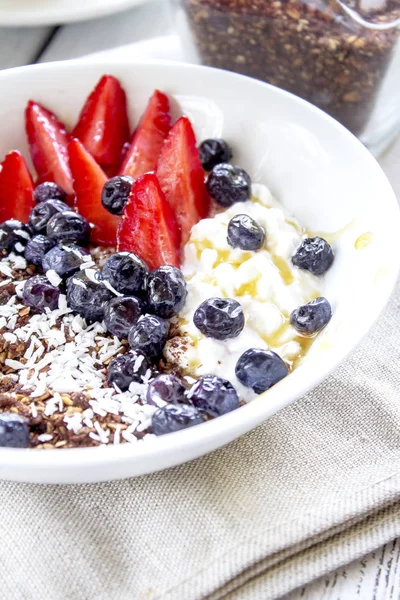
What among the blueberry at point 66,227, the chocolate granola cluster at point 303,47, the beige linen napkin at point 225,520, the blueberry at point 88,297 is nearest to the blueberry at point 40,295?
the blueberry at point 88,297

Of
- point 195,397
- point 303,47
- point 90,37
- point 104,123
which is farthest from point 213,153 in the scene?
point 90,37

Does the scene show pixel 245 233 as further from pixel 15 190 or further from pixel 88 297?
pixel 15 190

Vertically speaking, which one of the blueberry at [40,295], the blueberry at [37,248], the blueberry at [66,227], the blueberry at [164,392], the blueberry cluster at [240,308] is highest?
the blueberry cluster at [240,308]

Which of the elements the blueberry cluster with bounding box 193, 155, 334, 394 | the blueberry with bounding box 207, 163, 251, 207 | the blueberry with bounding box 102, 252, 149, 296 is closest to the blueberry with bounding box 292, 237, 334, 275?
the blueberry cluster with bounding box 193, 155, 334, 394

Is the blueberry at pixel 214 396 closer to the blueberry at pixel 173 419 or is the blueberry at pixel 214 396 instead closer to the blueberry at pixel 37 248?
the blueberry at pixel 173 419

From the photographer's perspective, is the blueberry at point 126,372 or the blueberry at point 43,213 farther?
the blueberry at point 43,213

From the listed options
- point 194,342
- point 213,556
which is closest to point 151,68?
point 194,342
